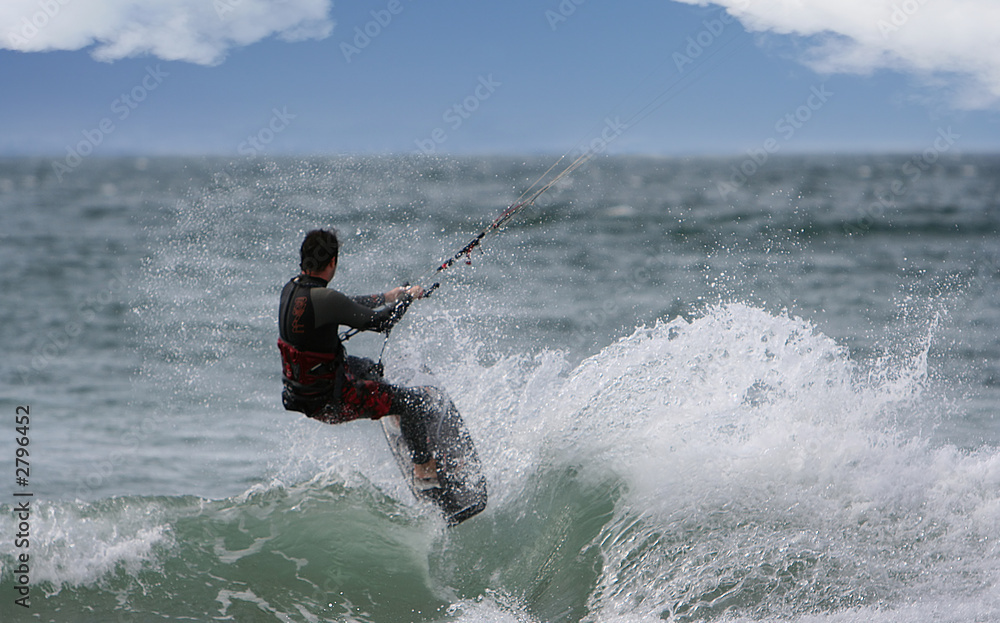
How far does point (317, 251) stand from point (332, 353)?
1.98 ft

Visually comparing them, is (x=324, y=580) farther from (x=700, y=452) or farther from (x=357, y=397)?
(x=700, y=452)

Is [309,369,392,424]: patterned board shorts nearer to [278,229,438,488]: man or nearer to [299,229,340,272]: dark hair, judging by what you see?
[278,229,438,488]: man

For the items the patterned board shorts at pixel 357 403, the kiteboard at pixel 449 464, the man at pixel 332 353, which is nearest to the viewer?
the man at pixel 332 353

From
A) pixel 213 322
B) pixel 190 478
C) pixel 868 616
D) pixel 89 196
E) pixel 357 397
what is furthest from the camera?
pixel 89 196

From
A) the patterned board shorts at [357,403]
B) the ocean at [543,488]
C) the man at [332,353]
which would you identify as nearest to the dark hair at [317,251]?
the man at [332,353]

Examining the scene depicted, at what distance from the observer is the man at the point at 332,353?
4.86 m

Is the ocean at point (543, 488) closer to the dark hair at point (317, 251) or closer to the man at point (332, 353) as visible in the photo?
the man at point (332, 353)

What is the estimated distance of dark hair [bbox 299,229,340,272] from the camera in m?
4.90

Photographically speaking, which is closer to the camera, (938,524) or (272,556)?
(938,524)

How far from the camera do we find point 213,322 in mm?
13828

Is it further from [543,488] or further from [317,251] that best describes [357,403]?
[543,488]

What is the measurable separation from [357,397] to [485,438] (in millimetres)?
1508

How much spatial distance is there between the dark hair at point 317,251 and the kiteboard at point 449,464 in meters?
1.14

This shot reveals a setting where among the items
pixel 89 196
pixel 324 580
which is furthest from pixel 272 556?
pixel 89 196
